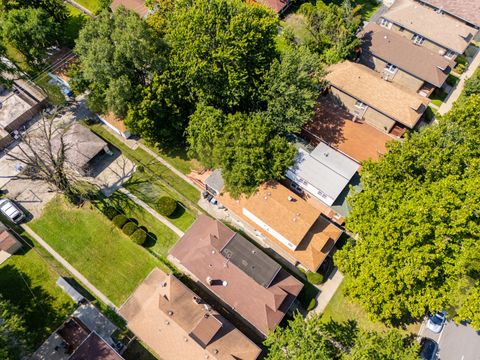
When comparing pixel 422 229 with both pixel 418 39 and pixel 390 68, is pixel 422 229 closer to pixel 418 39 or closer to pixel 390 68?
pixel 390 68

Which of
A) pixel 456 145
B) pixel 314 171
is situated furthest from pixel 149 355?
pixel 456 145

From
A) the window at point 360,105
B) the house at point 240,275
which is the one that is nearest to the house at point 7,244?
the house at point 240,275

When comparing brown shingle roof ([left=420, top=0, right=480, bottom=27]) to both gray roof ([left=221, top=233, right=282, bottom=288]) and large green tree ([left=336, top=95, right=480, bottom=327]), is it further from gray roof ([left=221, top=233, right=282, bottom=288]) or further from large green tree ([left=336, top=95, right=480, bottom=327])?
gray roof ([left=221, top=233, right=282, bottom=288])

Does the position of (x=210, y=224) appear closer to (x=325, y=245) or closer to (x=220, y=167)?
(x=220, y=167)

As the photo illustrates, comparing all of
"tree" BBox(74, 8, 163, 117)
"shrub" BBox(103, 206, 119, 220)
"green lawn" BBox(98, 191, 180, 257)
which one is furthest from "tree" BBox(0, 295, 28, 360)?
"tree" BBox(74, 8, 163, 117)

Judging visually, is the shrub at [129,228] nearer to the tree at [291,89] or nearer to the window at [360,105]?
the tree at [291,89]

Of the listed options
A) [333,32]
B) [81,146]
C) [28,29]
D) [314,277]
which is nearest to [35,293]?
[81,146]
